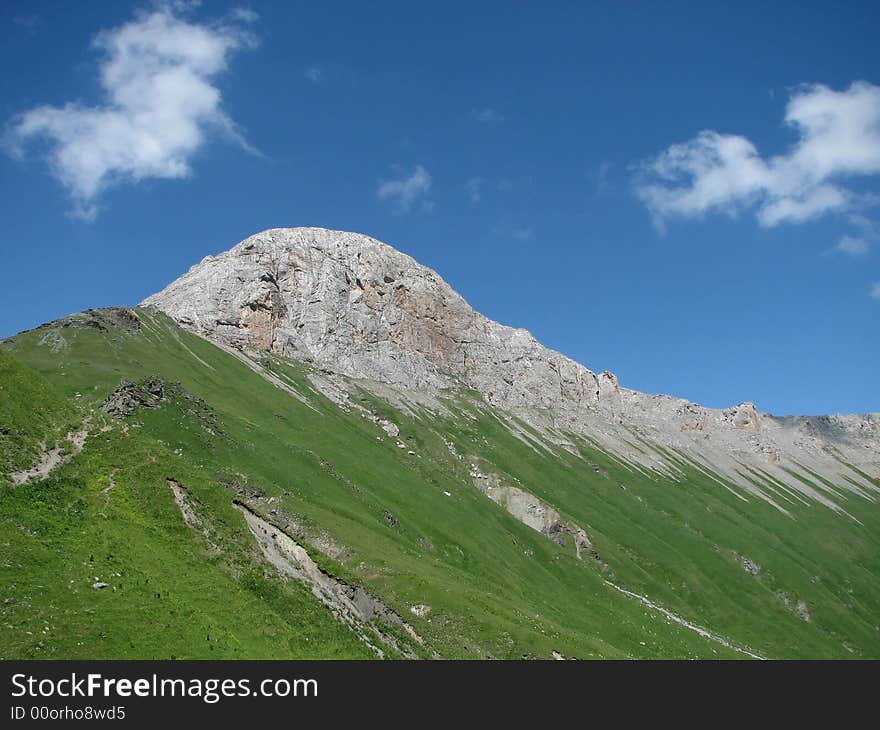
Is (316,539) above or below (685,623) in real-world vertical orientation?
above

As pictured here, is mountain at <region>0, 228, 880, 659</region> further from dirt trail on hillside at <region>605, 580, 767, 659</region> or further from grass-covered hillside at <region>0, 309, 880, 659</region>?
dirt trail on hillside at <region>605, 580, 767, 659</region>

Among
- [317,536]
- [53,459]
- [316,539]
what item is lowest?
[316,539]

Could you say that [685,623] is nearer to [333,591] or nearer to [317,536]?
[317,536]

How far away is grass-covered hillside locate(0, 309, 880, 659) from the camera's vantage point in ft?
108

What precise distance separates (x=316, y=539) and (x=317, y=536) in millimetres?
583

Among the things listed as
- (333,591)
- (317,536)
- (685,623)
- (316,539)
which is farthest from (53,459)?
(685,623)

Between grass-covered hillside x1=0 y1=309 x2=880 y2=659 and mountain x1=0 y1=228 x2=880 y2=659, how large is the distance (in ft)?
0.68

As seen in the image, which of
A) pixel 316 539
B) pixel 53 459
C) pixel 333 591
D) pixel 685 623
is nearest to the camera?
pixel 53 459

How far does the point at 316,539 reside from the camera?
67.2 meters

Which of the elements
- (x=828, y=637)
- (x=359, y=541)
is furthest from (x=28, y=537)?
(x=828, y=637)

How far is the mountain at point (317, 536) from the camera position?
109ft

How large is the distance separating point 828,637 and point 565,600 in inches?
3154

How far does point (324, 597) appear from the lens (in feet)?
133
